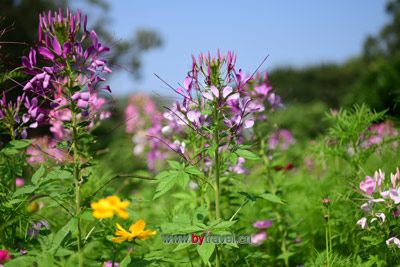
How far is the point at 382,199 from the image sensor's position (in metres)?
2.31

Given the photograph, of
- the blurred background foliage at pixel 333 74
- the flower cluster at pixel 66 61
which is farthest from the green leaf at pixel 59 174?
the blurred background foliage at pixel 333 74

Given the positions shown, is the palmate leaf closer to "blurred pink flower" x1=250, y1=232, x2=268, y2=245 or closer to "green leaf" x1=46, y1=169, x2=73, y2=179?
"green leaf" x1=46, y1=169, x2=73, y2=179

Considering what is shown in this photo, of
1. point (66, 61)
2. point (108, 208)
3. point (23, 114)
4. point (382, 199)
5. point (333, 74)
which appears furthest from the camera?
point (333, 74)

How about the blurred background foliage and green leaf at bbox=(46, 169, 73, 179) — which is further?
the blurred background foliage

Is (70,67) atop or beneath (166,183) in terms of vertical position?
atop

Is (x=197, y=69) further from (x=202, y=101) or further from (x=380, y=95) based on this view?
(x=380, y=95)

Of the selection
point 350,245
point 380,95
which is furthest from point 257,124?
point 380,95

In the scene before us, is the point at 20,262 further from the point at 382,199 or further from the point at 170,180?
the point at 382,199

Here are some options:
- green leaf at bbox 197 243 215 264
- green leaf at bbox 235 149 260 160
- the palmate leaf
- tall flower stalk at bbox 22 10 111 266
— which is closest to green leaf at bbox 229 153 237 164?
green leaf at bbox 235 149 260 160

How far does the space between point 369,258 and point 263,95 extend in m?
1.47

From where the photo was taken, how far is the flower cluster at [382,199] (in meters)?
2.26

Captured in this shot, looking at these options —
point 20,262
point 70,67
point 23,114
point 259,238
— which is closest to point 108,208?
point 20,262

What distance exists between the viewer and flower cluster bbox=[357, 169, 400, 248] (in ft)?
7.43

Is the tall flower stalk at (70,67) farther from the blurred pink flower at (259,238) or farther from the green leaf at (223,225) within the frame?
the blurred pink flower at (259,238)
